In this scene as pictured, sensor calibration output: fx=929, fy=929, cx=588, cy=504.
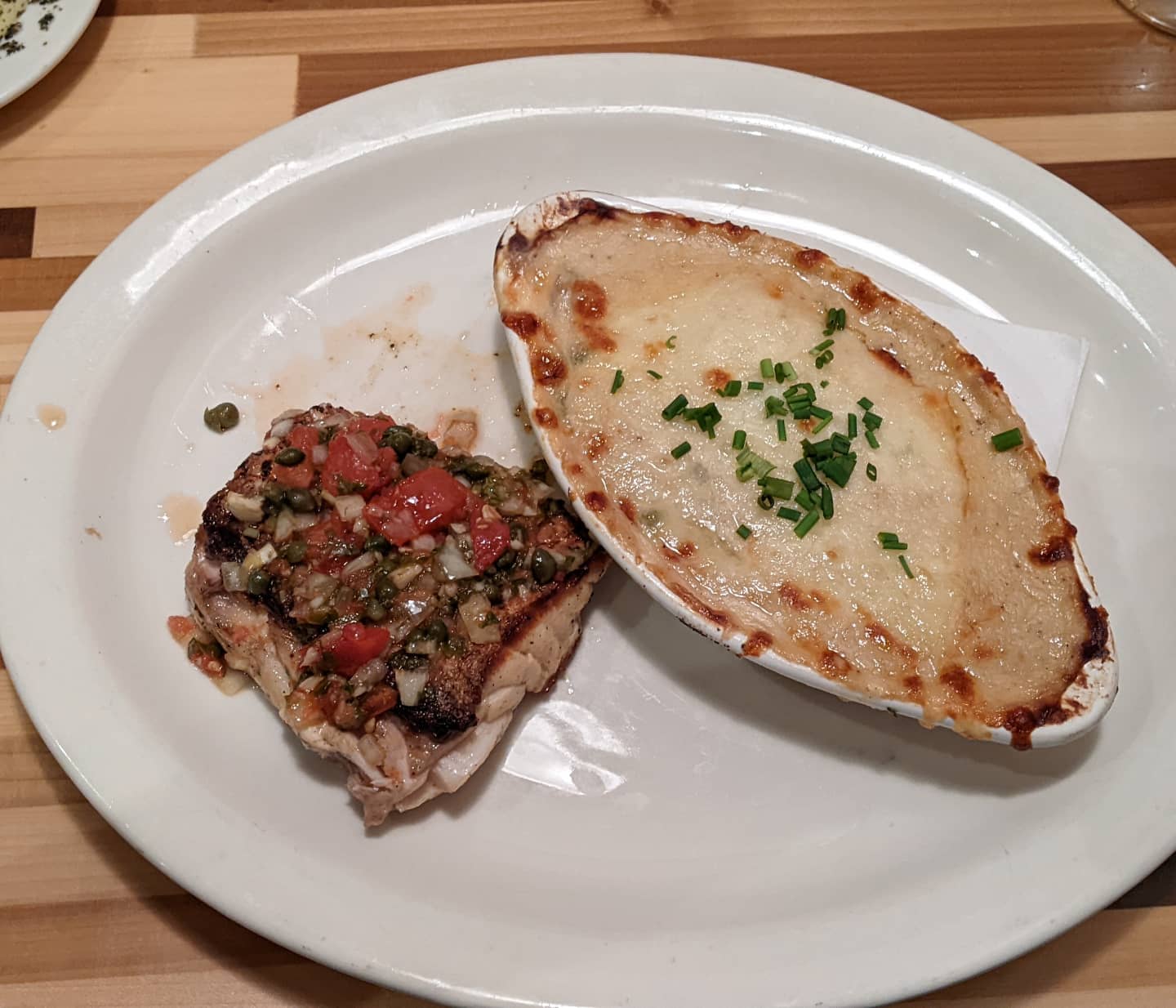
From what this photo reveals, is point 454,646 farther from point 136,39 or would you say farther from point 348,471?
point 136,39

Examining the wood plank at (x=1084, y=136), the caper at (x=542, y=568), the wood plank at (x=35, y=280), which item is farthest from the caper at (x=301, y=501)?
the wood plank at (x=1084, y=136)

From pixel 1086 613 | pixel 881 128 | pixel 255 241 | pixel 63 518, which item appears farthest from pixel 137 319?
pixel 1086 613

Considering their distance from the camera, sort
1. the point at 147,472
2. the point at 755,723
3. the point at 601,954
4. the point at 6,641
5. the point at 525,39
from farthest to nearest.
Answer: the point at 525,39 → the point at 147,472 → the point at 755,723 → the point at 6,641 → the point at 601,954

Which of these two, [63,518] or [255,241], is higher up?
[255,241]

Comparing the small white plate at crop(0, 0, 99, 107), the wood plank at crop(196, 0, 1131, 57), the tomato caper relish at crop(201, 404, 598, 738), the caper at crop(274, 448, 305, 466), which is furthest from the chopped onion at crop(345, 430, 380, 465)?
the small white plate at crop(0, 0, 99, 107)

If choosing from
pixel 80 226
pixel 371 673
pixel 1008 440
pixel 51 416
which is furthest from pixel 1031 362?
pixel 80 226

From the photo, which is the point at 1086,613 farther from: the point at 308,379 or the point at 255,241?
the point at 255,241

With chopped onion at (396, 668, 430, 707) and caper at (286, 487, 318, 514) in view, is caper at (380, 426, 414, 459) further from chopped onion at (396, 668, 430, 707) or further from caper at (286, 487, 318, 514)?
chopped onion at (396, 668, 430, 707)
